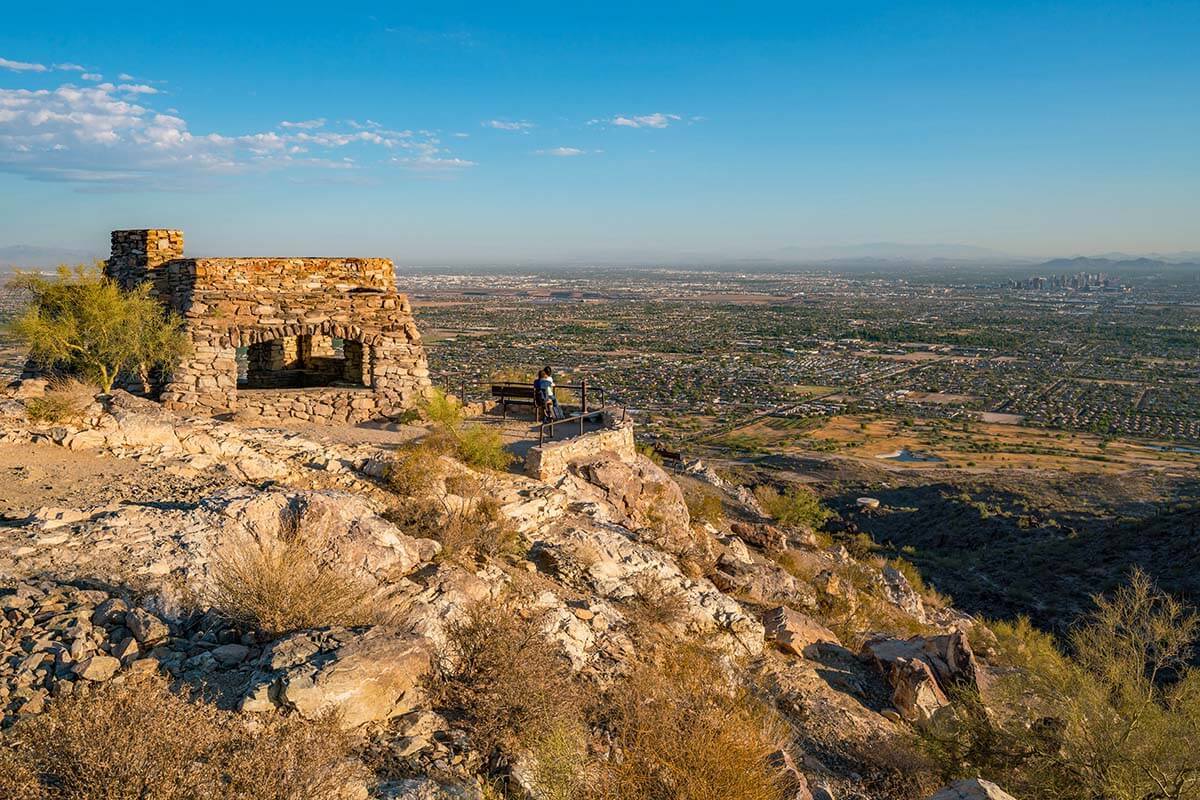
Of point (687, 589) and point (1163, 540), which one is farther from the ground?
point (687, 589)

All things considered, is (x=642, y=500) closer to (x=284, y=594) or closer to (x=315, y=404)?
(x=315, y=404)

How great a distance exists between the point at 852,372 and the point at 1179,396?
24.7 m

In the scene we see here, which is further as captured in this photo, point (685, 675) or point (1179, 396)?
point (1179, 396)

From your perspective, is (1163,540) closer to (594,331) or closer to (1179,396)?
(1179,396)

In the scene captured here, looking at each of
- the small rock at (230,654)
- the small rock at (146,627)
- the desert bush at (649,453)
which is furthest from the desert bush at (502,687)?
the desert bush at (649,453)

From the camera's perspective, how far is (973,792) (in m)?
5.24

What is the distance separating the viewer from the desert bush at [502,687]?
497 cm

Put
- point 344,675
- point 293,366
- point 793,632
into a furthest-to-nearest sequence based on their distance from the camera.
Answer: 1. point 293,366
2. point 793,632
3. point 344,675

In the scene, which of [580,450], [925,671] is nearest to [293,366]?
[580,450]

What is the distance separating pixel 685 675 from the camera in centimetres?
710

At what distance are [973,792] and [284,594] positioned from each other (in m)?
5.05

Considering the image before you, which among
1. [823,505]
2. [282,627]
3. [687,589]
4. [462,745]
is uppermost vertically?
[282,627]

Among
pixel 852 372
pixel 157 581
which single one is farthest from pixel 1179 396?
pixel 157 581

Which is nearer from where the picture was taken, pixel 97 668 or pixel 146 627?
pixel 97 668
